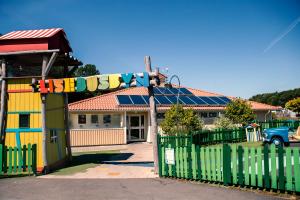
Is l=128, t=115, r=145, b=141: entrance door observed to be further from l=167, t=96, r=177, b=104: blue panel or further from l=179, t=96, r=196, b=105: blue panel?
l=179, t=96, r=196, b=105: blue panel

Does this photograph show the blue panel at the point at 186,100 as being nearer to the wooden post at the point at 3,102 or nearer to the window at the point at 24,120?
the window at the point at 24,120

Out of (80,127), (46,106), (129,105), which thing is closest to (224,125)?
(129,105)

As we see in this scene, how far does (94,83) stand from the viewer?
11.2 metres

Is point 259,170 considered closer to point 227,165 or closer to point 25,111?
point 227,165

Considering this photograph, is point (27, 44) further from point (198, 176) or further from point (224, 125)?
point (224, 125)

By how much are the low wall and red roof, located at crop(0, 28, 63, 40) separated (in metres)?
10.2

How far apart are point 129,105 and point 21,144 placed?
12.1m

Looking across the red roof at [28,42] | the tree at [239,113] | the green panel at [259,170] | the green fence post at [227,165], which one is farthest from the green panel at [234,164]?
the tree at [239,113]

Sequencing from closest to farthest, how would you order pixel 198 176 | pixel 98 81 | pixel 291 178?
pixel 291 178 < pixel 198 176 < pixel 98 81

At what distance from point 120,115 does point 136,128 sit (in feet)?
6.61

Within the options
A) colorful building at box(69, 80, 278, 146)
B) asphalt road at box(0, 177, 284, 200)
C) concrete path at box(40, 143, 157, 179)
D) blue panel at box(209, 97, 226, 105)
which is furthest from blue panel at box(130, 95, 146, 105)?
asphalt road at box(0, 177, 284, 200)

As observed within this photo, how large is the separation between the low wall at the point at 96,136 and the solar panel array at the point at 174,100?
2.66m

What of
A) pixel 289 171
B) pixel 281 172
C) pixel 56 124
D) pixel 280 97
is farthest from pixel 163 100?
pixel 280 97

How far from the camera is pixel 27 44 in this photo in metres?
11.6
